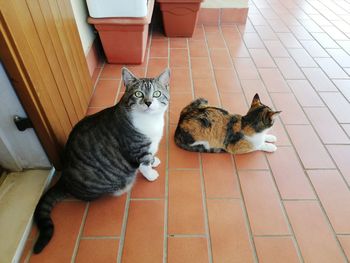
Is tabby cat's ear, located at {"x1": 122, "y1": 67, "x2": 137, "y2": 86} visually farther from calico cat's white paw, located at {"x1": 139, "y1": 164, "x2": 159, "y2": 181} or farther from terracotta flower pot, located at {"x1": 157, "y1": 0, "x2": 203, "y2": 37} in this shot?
terracotta flower pot, located at {"x1": 157, "y1": 0, "x2": 203, "y2": 37}

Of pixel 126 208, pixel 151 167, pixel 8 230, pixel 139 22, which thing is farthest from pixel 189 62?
pixel 8 230

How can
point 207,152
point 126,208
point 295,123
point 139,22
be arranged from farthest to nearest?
point 139,22 → point 295,123 → point 207,152 → point 126,208

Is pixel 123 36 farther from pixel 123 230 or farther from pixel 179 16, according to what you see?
pixel 123 230

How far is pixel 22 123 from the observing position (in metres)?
1.16

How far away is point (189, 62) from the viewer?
2.31m

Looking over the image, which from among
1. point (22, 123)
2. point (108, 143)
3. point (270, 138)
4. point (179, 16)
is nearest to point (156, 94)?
point (108, 143)

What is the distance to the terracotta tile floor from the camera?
115cm

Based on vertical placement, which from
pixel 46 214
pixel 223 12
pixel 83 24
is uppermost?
pixel 83 24

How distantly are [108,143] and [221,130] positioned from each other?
64 centimetres

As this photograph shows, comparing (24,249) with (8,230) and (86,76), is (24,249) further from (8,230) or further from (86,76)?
(86,76)

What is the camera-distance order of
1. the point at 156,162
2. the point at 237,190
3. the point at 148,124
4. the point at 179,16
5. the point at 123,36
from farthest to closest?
the point at 179,16
the point at 123,36
the point at 156,162
the point at 237,190
the point at 148,124

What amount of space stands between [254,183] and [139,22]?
1406mm

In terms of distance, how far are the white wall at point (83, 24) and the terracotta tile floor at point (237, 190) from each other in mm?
262

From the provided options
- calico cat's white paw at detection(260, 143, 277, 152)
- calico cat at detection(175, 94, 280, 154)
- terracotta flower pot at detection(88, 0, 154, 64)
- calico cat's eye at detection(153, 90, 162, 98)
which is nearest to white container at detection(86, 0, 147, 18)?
terracotta flower pot at detection(88, 0, 154, 64)
